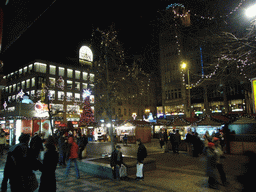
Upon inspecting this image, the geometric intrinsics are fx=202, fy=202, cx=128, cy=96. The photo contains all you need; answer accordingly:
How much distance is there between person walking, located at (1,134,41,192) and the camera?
3824 mm

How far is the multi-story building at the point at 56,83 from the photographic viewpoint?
5088 centimetres

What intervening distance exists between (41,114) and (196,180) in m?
21.3

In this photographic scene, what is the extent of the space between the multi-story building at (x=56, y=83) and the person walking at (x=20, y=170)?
44.6 metres

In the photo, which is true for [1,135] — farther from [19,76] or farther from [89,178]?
[19,76]

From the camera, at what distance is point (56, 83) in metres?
53.6

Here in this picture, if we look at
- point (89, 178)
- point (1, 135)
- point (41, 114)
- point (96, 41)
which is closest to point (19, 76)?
point (41, 114)

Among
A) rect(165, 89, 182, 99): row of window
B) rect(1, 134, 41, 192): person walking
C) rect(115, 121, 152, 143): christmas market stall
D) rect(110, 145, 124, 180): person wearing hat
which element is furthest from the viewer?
rect(165, 89, 182, 99): row of window

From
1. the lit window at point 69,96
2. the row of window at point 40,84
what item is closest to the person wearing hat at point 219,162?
the row of window at point 40,84

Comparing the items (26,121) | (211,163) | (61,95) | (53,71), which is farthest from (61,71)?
(211,163)

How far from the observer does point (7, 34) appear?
226 inches

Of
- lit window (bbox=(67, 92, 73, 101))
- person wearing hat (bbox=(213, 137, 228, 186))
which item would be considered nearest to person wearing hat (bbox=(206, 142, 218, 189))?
person wearing hat (bbox=(213, 137, 228, 186))

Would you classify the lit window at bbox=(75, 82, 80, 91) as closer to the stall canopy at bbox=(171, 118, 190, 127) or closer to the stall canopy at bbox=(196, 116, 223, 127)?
the stall canopy at bbox=(171, 118, 190, 127)

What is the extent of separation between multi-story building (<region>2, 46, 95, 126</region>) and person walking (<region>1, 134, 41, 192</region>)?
146 ft

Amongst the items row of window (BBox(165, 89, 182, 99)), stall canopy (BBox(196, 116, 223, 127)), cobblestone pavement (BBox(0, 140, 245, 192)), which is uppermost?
row of window (BBox(165, 89, 182, 99))
